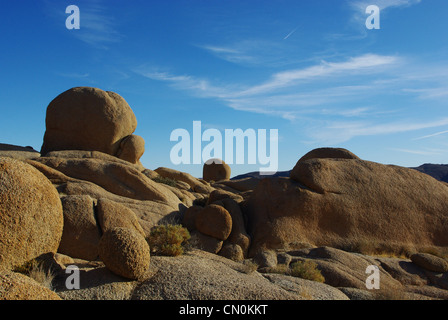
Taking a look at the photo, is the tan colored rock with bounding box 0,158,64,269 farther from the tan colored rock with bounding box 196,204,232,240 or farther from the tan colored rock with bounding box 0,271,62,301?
the tan colored rock with bounding box 196,204,232,240

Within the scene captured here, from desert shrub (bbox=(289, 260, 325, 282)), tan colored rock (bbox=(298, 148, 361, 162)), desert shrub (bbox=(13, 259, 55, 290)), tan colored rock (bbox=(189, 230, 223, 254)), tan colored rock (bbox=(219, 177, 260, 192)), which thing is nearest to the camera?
desert shrub (bbox=(13, 259, 55, 290))

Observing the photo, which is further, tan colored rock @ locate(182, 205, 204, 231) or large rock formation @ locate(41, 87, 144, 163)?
large rock formation @ locate(41, 87, 144, 163)

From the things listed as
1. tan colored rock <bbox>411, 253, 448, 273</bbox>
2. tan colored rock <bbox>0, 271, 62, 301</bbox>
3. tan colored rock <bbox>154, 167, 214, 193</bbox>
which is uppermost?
tan colored rock <bbox>154, 167, 214, 193</bbox>

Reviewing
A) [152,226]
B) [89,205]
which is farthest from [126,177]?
[89,205]

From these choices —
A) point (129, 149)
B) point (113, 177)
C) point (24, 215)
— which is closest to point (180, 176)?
point (129, 149)

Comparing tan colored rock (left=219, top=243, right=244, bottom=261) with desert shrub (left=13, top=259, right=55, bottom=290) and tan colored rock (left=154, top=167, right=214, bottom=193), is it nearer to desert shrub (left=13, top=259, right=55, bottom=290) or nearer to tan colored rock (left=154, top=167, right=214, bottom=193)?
desert shrub (left=13, top=259, right=55, bottom=290)

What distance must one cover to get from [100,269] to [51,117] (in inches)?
625

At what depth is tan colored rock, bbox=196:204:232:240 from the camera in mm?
12109

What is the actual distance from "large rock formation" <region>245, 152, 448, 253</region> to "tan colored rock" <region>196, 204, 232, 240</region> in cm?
121

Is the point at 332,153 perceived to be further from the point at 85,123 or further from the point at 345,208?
the point at 85,123

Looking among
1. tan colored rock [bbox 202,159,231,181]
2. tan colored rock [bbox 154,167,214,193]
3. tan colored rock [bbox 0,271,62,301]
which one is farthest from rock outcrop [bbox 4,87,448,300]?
tan colored rock [bbox 202,159,231,181]

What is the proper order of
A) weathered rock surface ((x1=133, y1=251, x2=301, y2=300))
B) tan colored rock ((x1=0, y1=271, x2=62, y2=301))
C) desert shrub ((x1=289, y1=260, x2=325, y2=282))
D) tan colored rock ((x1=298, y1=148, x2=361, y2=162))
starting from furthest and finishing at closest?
tan colored rock ((x1=298, y1=148, x2=361, y2=162)) → desert shrub ((x1=289, y1=260, x2=325, y2=282)) → weathered rock surface ((x1=133, y1=251, x2=301, y2=300)) → tan colored rock ((x1=0, y1=271, x2=62, y2=301))

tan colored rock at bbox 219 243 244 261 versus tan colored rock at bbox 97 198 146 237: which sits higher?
tan colored rock at bbox 97 198 146 237
